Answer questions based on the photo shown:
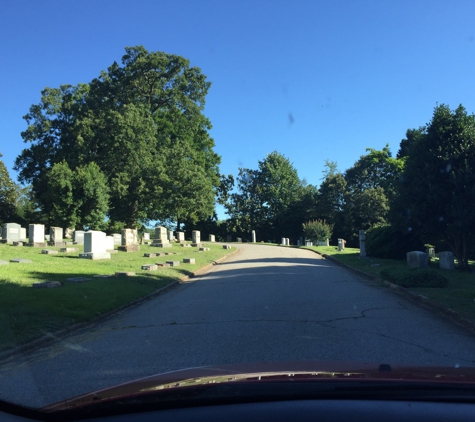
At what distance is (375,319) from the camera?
8.89 m

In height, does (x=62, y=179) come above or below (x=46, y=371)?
above

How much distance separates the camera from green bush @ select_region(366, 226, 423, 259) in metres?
26.2

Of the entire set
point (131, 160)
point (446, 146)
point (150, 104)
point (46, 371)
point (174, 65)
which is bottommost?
point (46, 371)

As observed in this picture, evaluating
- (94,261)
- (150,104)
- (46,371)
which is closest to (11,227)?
(94,261)

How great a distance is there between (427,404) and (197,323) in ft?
22.4

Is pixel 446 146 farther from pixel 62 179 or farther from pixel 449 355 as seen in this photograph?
pixel 62 179

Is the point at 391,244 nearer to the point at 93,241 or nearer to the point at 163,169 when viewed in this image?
the point at 93,241

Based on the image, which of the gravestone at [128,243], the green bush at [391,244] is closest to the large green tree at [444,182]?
the green bush at [391,244]

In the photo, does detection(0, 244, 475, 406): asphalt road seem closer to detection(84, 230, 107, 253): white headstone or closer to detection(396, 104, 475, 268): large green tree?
detection(396, 104, 475, 268): large green tree

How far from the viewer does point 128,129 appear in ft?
137

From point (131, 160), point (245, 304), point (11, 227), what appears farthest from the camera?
point (131, 160)

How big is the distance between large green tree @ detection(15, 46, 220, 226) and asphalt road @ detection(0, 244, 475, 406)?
3246 cm

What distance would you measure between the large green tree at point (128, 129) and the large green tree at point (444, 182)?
88.8ft

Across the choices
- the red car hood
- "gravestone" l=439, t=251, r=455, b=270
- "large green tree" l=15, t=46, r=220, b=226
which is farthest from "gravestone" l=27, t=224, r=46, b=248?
the red car hood
